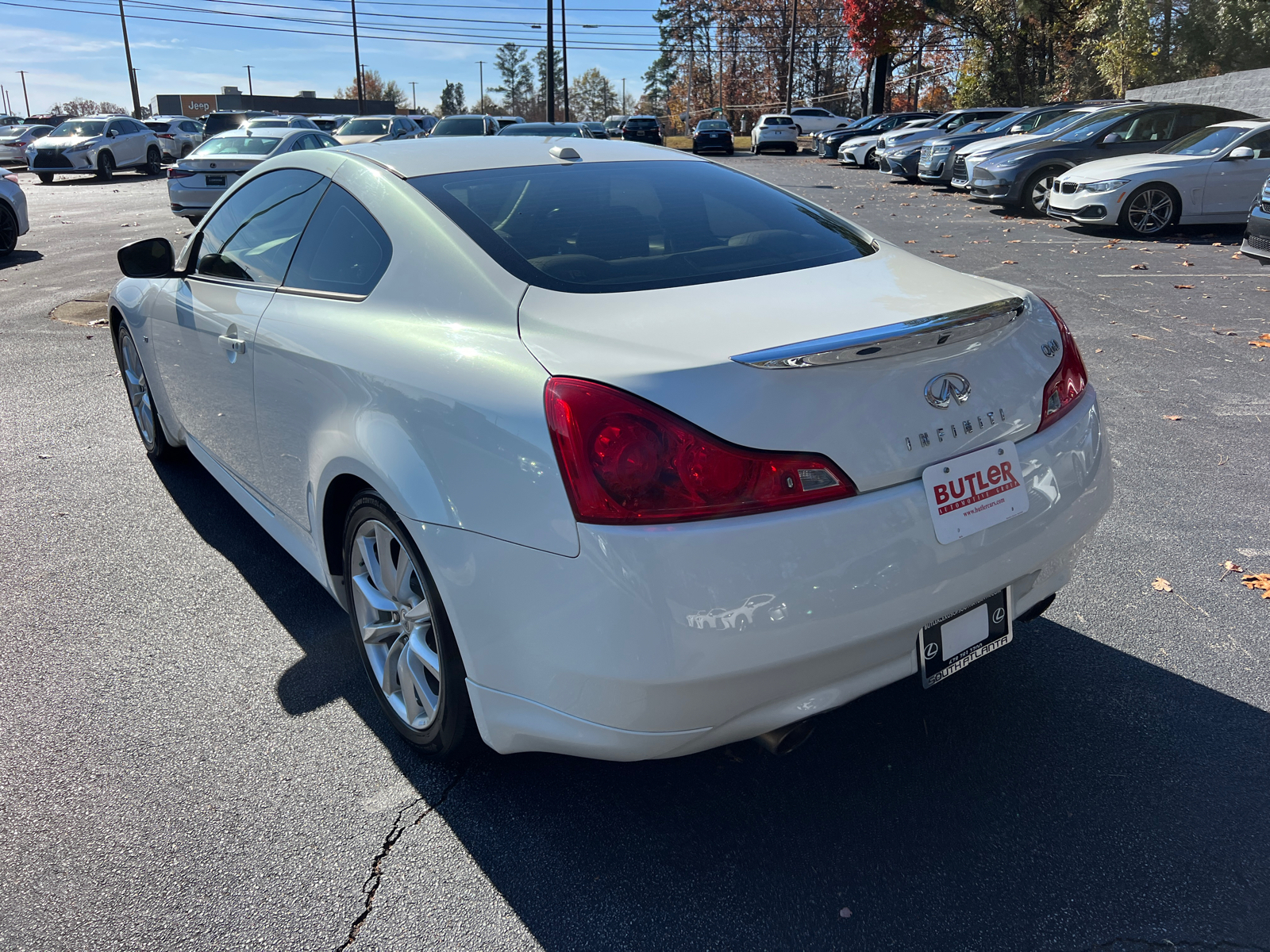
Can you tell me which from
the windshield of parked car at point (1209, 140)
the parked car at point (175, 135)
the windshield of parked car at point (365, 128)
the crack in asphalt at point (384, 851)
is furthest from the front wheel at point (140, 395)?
the parked car at point (175, 135)

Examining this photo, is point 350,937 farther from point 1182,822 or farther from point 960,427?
point 1182,822

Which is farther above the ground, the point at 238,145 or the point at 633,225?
the point at 238,145

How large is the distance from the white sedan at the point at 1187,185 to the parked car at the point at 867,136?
13.9 metres

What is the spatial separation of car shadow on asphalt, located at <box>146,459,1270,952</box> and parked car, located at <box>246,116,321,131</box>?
17981mm

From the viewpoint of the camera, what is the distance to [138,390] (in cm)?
497

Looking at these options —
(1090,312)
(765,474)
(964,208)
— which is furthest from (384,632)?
(964,208)

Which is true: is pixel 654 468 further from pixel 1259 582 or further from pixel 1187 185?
pixel 1187 185

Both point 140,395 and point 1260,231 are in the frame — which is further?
point 1260,231

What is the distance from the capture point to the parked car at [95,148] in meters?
25.7

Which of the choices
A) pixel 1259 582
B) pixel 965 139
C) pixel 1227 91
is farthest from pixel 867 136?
pixel 1259 582

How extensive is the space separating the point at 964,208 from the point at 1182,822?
15613mm

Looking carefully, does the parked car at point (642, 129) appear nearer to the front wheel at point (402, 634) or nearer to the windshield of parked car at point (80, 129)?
the windshield of parked car at point (80, 129)

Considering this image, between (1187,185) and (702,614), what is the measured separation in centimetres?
1272

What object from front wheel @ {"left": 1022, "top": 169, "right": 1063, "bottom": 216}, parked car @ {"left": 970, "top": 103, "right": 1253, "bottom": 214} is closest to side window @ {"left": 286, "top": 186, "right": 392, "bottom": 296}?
parked car @ {"left": 970, "top": 103, "right": 1253, "bottom": 214}
